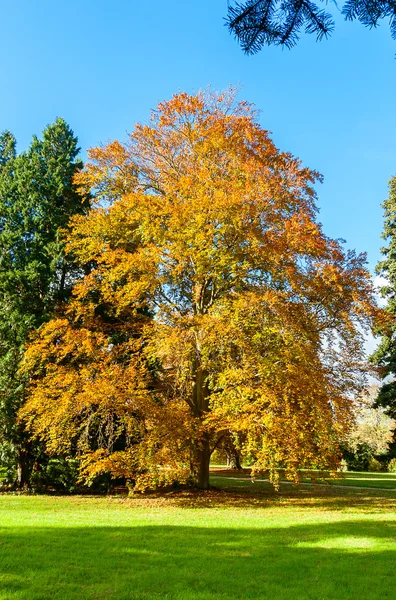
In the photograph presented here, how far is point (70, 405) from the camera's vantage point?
13.1 meters

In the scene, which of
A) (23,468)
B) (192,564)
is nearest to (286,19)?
(192,564)

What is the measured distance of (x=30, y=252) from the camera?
1656 centimetres

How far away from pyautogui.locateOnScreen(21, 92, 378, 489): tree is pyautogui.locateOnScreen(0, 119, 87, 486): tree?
1009 mm

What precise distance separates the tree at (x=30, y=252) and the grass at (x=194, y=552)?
161 inches

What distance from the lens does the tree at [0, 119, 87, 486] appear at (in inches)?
598

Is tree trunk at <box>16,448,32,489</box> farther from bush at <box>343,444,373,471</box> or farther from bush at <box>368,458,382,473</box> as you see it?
bush at <box>368,458,382,473</box>

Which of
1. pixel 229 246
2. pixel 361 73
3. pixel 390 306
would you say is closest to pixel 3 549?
pixel 361 73

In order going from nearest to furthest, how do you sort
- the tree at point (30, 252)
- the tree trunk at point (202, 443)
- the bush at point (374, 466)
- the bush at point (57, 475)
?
1. the bush at point (57, 475)
2. the tree trunk at point (202, 443)
3. the tree at point (30, 252)
4. the bush at point (374, 466)

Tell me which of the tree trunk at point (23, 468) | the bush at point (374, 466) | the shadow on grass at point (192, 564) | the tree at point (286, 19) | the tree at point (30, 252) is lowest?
the shadow on grass at point (192, 564)

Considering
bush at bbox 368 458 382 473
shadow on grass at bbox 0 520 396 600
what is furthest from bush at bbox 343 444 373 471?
shadow on grass at bbox 0 520 396 600

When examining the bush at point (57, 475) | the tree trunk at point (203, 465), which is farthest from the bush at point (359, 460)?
the bush at point (57, 475)

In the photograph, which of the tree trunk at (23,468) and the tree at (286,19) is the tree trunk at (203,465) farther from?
the tree at (286,19)

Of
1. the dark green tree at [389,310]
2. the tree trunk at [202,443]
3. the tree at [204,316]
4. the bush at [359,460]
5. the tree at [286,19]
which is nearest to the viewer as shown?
the tree at [286,19]

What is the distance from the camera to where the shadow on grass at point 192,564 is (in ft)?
15.6
